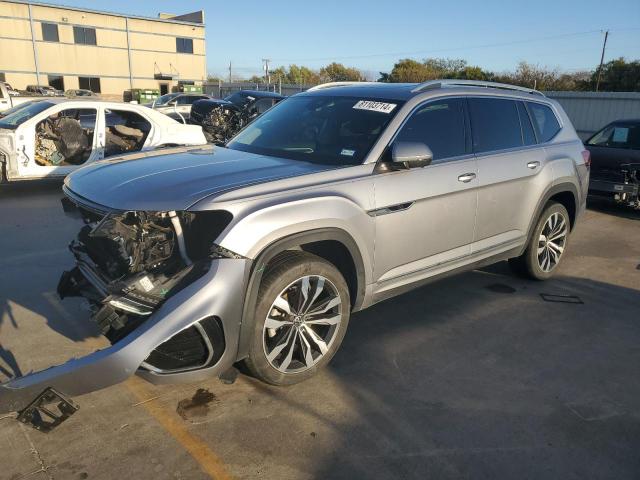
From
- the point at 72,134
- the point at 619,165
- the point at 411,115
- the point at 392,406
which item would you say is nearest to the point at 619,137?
the point at 619,165

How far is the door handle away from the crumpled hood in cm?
122

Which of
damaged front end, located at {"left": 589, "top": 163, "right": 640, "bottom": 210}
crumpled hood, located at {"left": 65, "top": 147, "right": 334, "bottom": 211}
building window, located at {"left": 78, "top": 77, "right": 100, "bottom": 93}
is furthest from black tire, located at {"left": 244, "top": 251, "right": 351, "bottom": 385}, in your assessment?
building window, located at {"left": 78, "top": 77, "right": 100, "bottom": 93}

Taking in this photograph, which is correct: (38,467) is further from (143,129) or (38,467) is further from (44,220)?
(143,129)

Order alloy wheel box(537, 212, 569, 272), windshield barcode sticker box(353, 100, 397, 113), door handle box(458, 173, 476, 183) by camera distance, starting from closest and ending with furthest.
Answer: windshield barcode sticker box(353, 100, 397, 113) < door handle box(458, 173, 476, 183) < alloy wheel box(537, 212, 569, 272)

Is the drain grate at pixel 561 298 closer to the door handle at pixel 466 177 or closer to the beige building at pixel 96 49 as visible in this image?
the door handle at pixel 466 177

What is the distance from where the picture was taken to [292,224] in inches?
125

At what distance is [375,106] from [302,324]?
72.5 inches

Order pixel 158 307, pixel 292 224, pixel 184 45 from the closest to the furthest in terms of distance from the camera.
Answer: pixel 158 307 < pixel 292 224 < pixel 184 45

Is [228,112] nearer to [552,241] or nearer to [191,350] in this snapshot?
[552,241]

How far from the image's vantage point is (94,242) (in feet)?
11.1

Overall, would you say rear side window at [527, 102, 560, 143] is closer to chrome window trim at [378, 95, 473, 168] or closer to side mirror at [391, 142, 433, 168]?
chrome window trim at [378, 95, 473, 168]

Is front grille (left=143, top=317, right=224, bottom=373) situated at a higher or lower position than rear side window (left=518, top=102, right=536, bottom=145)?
lower

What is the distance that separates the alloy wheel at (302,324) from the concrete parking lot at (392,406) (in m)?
0.23

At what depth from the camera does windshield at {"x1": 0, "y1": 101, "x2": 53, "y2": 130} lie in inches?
347
